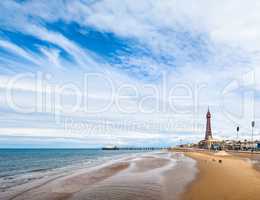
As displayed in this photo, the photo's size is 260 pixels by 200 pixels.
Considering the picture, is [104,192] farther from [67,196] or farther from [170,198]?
[170,198]

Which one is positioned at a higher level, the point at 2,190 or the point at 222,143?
the point at 2,190

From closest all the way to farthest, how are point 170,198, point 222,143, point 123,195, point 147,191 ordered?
1. point 170,198
2. point 123,195
3. point 147,191
4. point 222,143

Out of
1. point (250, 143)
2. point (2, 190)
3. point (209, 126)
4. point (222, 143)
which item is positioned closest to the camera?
point (2, 190)

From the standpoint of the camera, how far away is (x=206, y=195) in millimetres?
10875

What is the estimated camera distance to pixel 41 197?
1213 cm

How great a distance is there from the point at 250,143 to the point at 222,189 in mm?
91551

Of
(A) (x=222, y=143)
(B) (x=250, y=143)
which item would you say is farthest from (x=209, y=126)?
(B) (x=250, y=143)

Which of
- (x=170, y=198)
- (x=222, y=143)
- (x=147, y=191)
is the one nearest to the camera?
(x=170, y=198)

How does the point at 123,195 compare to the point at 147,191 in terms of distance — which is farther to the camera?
the point at 147,191

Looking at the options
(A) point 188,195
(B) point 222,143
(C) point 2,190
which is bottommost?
(B) point 222,143

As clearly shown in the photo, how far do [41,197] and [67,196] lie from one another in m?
1.21

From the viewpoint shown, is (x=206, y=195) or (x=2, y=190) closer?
(x=206, y=195)

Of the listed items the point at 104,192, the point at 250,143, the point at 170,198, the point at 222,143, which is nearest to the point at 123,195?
the point at 104,192

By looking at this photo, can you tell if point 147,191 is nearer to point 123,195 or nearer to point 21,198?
point 123,195
